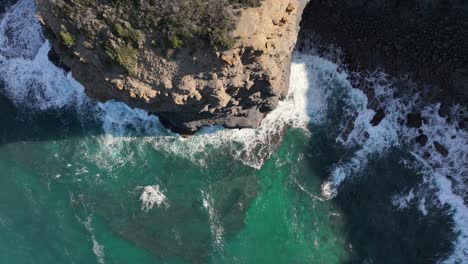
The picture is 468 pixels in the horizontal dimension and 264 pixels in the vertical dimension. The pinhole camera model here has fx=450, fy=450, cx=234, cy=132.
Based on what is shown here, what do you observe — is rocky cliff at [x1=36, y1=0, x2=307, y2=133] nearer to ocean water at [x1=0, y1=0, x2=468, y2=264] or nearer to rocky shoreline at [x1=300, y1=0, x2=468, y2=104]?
rocky shoreline at [x1=300, y1=0, x2=468, y2=104]

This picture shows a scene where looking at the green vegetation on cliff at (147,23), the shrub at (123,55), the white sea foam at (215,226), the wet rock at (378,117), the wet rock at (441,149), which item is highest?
the green vegetation on cliff at (147,23)

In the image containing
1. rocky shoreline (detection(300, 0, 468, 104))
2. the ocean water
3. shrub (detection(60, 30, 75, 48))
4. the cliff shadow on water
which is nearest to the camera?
shrub (detection(60, 30, 75, 48))

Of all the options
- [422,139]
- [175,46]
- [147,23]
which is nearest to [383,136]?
[422,139]

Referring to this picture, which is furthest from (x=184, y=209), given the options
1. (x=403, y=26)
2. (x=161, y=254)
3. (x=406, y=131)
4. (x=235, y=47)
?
(x=403, y=26)

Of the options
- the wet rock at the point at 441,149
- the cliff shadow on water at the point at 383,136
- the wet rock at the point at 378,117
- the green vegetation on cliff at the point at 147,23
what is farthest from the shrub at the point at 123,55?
the wet rock at the point at 441,149

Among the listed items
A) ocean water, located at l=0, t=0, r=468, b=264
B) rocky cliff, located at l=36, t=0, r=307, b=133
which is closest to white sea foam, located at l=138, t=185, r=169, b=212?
ocean water, located at l=0, t=0, r=468, b=264

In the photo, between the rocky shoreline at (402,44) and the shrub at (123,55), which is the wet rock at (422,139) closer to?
the rocky shoreline at (402,44)
